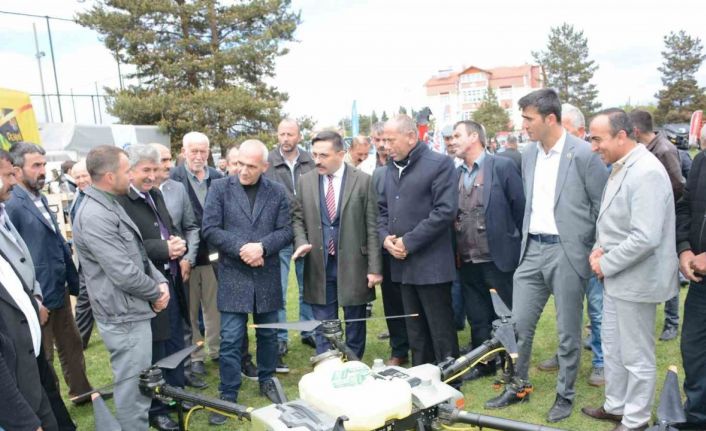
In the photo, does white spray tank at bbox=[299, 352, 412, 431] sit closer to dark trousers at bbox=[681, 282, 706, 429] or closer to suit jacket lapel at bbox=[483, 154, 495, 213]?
dark trousers at bbox=[681, 282, 706, 429]

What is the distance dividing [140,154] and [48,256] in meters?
1.31

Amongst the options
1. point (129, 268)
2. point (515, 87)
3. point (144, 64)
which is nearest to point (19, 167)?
point (129, 268)

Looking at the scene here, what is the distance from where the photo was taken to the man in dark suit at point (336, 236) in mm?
5109

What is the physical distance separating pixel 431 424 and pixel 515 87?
110823mm

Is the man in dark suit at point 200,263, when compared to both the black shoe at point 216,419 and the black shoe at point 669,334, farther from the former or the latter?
the black shoe at point 669,334

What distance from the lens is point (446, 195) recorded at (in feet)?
15.2

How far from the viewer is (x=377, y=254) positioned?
16.8 feet

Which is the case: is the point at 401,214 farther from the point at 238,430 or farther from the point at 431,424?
→ the point at 431,424

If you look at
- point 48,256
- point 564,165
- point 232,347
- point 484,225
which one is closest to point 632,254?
point 564,165

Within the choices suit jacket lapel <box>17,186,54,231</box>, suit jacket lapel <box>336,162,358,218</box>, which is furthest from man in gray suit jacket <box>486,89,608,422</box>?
suit jacket lapel <box>17,186,54,231</box>

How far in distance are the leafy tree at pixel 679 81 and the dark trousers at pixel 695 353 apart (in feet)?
188

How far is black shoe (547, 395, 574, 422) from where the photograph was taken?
4.30 m

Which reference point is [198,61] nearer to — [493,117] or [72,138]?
[72,138]

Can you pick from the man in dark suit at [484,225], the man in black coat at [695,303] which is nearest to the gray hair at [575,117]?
the man in dark suit at [484,225]
